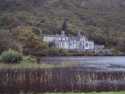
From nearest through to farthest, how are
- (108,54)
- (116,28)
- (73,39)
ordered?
(108,54) → (73,39) → (116,28)

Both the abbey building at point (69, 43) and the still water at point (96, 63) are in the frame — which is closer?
the still water at point (96, 63)

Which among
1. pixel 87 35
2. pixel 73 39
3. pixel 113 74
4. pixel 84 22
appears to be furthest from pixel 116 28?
pixel 113 74

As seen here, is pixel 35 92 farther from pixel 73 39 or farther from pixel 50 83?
pixel 73 39

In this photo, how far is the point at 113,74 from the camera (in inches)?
1041

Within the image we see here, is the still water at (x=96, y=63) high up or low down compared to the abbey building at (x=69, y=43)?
down

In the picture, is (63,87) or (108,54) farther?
(108,54)

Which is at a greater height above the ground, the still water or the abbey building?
the abbey building

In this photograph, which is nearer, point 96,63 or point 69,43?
point 96,63

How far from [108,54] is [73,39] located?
702 inches

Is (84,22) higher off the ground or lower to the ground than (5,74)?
higher

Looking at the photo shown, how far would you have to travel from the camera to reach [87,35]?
14288 centimetres

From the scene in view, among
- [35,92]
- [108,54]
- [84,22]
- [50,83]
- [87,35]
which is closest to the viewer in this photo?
[35,92]

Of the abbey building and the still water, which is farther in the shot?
the abbey building

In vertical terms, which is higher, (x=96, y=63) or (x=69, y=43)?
(x=69, y=43)
